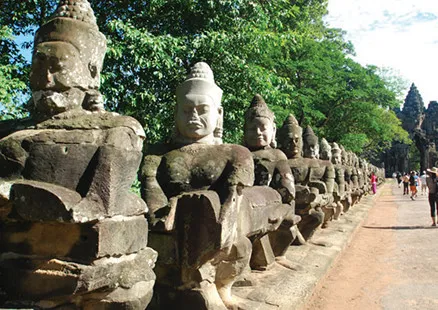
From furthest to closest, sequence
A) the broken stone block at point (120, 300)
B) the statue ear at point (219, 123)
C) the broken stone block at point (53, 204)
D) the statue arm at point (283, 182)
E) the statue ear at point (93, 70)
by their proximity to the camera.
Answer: the statue arm at point (283, 182) → the statue ear at point (219, 123) → the statue ear at point (93, 70) → the broken stone block at point (120, 300) → the broken stone block at point (53, 204)

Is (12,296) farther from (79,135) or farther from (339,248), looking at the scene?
(339,248)

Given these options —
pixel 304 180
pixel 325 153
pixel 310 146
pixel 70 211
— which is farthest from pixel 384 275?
pixel 70 211

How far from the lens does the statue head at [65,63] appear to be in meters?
2.32

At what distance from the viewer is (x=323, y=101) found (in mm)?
19234

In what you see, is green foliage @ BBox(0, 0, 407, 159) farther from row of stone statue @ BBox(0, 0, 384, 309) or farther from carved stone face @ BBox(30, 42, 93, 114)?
carved stone face @ BBox(30, 42, 93, 114)

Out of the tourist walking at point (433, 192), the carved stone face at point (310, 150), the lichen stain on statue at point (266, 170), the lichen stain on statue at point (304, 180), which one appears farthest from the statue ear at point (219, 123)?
the tourist walking at point (433, 192)

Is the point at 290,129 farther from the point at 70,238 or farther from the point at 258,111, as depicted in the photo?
the point at 70,238

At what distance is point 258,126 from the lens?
445 cm

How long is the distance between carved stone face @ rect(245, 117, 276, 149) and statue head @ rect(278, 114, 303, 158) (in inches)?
56.7

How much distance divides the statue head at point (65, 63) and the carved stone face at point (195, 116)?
0.82 metres

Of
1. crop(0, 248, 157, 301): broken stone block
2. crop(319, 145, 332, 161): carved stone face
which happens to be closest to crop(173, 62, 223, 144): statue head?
crop(0, 248, 157, 301): broken stone block

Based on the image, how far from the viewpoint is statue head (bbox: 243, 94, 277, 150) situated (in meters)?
4.44

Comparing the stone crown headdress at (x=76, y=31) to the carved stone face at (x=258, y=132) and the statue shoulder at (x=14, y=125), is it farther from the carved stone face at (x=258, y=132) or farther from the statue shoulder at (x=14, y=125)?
the carved stone face at (x=258, y=132)

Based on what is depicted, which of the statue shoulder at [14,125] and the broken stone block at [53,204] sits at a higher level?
the statue shoulder at [14,125]
